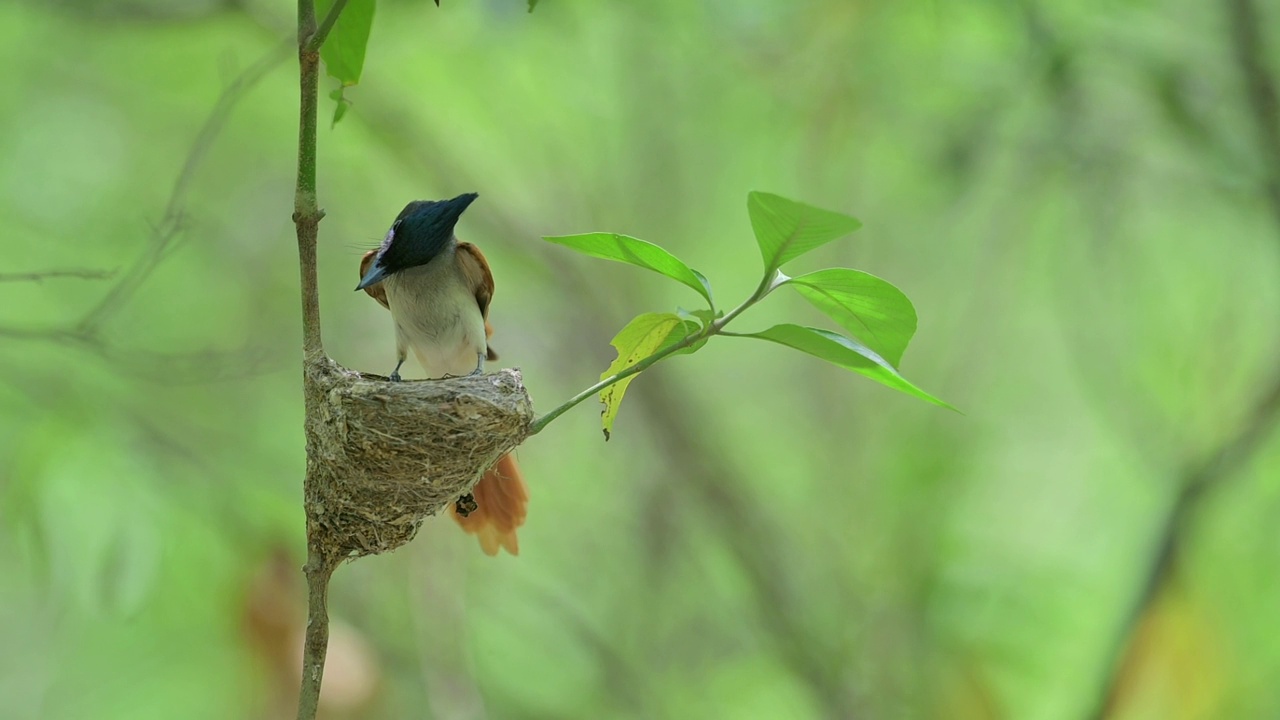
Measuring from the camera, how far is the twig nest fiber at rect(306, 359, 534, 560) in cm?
190

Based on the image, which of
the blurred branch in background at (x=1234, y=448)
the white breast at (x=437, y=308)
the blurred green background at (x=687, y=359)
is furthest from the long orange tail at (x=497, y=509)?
the blurred branch in background at (x=1234, y=448)

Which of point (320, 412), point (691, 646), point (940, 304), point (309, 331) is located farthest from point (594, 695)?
point (309, 331)

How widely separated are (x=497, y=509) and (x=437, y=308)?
713mm

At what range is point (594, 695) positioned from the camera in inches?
219

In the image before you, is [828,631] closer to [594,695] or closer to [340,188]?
[594,695]

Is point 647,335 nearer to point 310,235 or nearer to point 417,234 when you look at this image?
point 310,235

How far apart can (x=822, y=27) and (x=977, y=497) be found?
264 cm

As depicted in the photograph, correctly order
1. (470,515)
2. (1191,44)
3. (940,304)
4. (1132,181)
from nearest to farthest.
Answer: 1. (470,515)
2. (1191,44)
3. (1132,181)
4. (940,304)

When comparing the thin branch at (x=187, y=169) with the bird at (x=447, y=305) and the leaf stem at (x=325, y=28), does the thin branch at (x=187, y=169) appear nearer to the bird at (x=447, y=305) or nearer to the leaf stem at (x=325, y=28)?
the bird at (x=447, y=305)

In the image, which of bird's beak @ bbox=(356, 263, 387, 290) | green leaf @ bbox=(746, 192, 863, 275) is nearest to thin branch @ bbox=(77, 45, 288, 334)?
bird's beak @ bbox=(356, 263, 387, 290)

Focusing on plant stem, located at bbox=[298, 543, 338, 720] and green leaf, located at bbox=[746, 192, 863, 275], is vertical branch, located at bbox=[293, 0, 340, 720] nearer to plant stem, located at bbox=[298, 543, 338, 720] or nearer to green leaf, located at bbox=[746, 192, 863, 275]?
plant stem, located at bbox=[298, 543, 338, 720]

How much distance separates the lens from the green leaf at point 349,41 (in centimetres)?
154

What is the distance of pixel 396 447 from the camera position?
6.77 ft

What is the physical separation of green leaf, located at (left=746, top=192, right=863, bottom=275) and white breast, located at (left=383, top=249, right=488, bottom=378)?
1.66m
